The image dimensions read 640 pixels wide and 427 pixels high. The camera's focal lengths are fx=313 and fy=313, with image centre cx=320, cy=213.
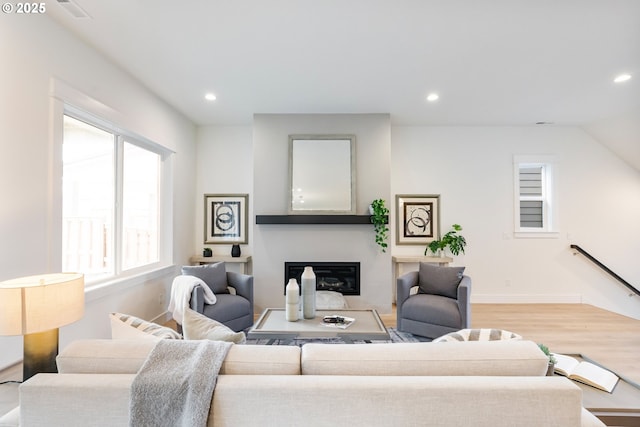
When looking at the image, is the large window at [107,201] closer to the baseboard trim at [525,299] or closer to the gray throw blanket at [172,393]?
the gray throw blanket at [172,393]

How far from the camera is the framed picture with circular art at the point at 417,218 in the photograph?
486 cm

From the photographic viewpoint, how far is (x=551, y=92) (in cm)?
360

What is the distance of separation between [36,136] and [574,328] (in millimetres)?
5572

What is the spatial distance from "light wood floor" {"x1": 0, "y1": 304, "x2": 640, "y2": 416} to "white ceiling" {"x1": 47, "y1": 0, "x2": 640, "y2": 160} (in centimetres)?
275

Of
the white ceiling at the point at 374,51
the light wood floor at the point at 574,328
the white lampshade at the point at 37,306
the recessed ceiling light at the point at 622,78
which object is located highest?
the recessed ceiling light at the point at 622,78

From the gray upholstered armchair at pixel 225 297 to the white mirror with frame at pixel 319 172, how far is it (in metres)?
1.22

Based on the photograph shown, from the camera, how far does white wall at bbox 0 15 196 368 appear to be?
1.96m

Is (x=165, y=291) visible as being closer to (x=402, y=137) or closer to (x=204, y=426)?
(x=204, y=426)

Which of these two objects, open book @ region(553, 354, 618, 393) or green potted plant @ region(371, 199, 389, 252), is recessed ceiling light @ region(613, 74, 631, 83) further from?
open book @ region(553, 354, 618, 393)

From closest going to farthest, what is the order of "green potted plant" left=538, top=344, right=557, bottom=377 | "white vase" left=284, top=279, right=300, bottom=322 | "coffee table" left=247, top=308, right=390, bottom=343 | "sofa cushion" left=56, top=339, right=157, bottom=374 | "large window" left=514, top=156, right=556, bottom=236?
1. "sofa cushion" left=56, top=339, right=157, bottom=374
2. "green potted plant" left=538, top=344, right=557, bottom=377
3. "coffee table" left=247, top=308, right=390, bottom=343
4. "white vase" left=284, top=279, right=300, bottom=322
5. "large window" left=514, top=156, right=556, bottom=236

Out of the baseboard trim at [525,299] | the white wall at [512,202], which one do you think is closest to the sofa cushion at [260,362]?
the white wall at [512,202]

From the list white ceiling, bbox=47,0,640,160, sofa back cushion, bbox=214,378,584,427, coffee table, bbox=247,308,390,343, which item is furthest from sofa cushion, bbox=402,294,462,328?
white ceiling, bbox=47,0,640,160

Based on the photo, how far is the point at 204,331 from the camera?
1.44 meters

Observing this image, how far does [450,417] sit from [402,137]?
4.40 m
